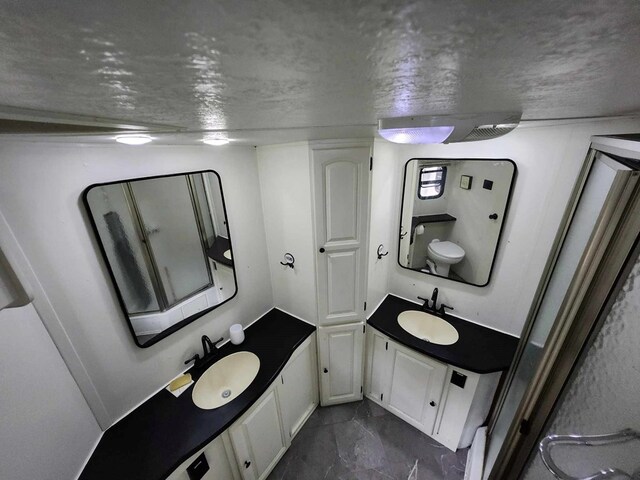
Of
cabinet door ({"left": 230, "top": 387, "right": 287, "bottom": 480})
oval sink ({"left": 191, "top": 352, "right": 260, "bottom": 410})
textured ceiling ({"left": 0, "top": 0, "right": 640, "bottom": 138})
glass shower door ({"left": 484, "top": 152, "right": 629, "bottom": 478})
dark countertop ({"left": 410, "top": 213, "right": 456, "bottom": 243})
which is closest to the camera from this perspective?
textured ceiling ({"left": 0, "top": 0, "right": 640, "bottom": 138})

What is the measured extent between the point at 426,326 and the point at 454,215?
88 cm

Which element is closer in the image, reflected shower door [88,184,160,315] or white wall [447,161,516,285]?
reflected shower door [88,184,160,315]

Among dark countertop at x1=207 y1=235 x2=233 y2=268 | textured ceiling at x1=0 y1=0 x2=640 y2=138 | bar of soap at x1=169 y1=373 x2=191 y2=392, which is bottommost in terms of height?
bar of soap at x1=169 y1=373 x2=191 y2=392

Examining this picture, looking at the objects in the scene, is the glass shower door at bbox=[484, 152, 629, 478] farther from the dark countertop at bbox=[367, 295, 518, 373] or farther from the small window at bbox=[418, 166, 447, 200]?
the small window at bbox=[418, 166, 447, 200]

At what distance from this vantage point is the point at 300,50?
0.75 feet

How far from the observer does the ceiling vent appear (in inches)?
28.1

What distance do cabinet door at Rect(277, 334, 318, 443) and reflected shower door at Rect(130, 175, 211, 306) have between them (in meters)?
0.82

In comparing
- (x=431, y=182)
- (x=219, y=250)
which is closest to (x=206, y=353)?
(x=219, y=250)

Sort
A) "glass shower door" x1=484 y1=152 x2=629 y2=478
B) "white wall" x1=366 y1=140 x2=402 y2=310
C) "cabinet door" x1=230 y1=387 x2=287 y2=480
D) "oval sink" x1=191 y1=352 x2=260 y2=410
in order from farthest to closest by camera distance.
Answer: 1. "white wall" x1=366 y1=140 x2=402 y2=310
2. "oval sink" x1=191 y1=352 x2=260 y2=410
3. "cabinet door" x1=230 y1=387 x2=287 y2=480
4. "glass shower door" x1=484 y1=152 x2=629 y2=478

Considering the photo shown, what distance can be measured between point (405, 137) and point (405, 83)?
1.76 ft

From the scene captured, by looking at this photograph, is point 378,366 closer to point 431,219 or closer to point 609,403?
point 431,219

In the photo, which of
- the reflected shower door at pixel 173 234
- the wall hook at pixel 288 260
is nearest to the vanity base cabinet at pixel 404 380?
the wall hook at pixel 288 260

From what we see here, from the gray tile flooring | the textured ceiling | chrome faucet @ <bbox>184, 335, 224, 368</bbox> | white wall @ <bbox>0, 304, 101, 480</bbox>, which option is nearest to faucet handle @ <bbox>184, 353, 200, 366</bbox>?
chrome faucet @ <bbox>184, 335, 224, 368</bbox>

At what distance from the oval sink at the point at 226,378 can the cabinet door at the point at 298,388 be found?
0.22m
